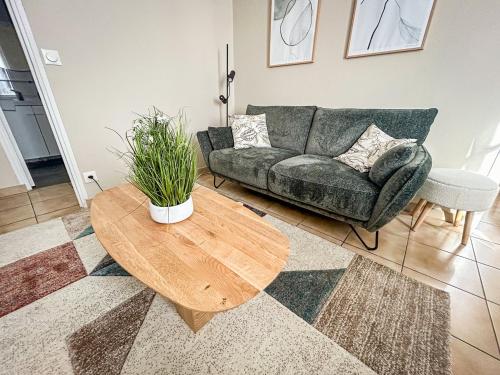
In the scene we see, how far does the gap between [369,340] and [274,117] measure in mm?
1966

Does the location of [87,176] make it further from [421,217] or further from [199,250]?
[421,217]

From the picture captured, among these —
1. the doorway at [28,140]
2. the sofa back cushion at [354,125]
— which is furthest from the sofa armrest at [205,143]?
the doorway at [28,140]

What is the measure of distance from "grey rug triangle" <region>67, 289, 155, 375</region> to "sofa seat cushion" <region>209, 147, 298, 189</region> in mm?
1149

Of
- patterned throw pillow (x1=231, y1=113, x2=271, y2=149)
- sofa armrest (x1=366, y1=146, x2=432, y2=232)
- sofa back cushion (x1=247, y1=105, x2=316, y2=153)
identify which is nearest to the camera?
sofa armrest (x1=366, y1=146, x2=432, y2=232)

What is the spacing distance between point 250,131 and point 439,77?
1.58 m

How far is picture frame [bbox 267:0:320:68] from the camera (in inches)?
74.4

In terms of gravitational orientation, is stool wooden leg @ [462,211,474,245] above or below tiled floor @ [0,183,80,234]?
above

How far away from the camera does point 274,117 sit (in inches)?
84.8

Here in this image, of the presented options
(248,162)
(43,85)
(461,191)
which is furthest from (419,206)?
(43,85)

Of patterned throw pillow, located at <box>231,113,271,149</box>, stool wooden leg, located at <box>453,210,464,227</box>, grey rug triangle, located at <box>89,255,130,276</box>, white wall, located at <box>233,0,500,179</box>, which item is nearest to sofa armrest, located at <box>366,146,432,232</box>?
white wall, located at <box>233,0,500,179</box>

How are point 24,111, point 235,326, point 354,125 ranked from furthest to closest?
point 24,111 → point 354,125 → point 235,326

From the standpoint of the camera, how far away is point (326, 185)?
132 cm

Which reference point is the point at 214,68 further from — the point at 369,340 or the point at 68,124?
the point at 369,340

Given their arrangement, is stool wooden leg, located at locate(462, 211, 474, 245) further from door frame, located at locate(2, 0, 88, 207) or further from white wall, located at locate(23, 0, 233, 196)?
door frame, located at locate(2, 0, 88, 207)
